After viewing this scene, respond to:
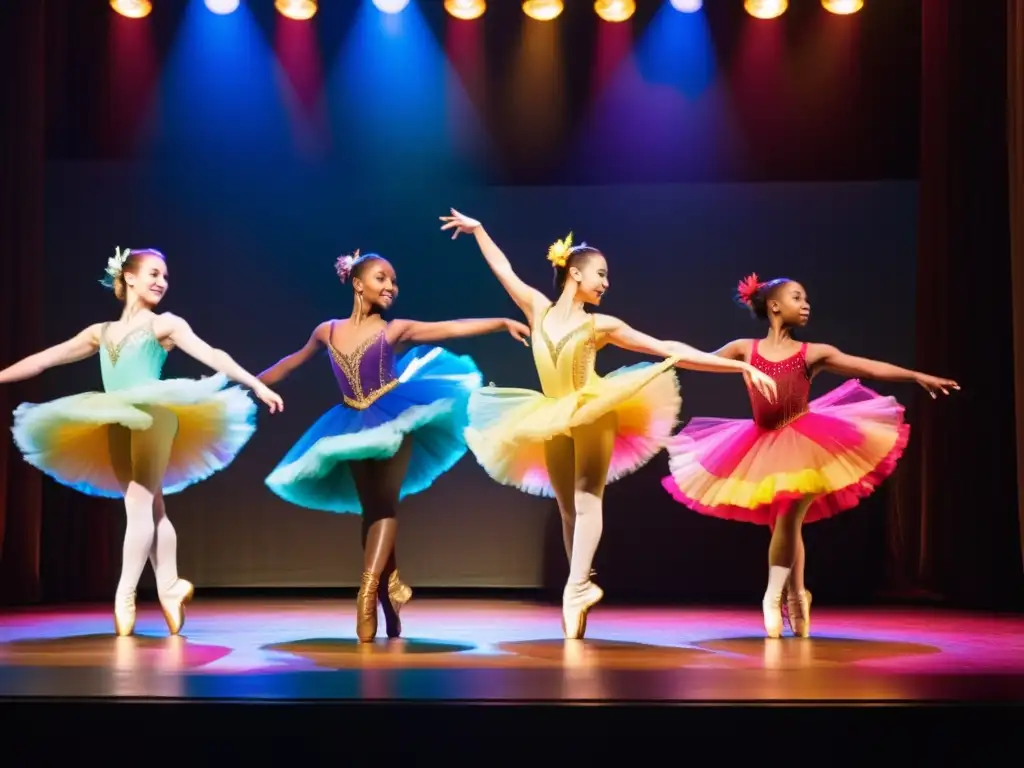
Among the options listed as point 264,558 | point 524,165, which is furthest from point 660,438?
point 264,558

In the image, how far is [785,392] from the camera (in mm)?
4359

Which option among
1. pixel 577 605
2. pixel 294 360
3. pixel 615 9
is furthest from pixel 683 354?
pixel 615 9

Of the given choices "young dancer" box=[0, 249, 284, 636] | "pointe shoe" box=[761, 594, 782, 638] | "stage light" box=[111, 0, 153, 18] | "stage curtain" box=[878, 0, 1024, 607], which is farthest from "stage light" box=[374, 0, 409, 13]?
"pointe shoe" box=[761, 594, 782, 638]

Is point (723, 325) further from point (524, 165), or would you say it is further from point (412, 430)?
point (412, 430)

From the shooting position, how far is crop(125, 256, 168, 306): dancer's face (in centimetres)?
444

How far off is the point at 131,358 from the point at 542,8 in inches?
105

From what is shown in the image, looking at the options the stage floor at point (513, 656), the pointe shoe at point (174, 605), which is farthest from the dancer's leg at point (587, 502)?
the pointe shoe at point (174, 605)

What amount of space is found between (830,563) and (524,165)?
2.43 metres

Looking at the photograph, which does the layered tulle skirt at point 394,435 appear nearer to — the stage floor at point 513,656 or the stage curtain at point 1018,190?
the stage floor at point 513,656

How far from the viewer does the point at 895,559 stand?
5.80 metres

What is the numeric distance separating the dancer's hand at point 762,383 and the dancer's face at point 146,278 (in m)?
2.11

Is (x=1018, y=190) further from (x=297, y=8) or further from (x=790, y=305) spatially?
(x=297, y=8)

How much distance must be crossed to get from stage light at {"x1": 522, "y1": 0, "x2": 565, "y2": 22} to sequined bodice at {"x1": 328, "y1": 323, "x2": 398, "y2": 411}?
2.26 m

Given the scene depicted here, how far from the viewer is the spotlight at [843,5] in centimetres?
566
